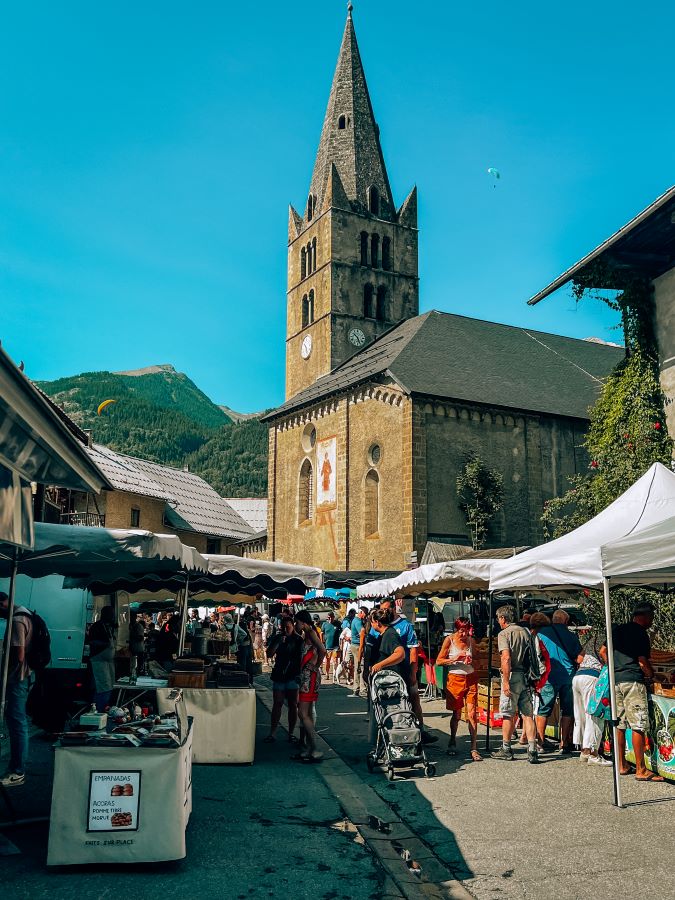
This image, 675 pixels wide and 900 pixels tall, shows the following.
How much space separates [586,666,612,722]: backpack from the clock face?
40.6 m

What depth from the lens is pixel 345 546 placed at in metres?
35.2

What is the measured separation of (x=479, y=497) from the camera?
32250 millimetres

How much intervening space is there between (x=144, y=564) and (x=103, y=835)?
5922 mm

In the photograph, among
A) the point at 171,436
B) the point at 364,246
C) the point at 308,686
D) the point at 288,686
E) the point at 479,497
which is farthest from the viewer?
the point at 171,436

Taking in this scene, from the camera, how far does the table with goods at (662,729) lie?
853 cm

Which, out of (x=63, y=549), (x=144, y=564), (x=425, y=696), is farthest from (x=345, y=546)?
(x=63, y=549)

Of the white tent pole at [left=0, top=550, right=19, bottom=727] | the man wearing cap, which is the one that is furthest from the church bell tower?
Answer: the white tent pole at [left=0, top=550, right=19, bottom=727]

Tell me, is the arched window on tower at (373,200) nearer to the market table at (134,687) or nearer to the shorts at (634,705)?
the market table at (134,687)

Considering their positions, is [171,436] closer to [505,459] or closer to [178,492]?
[178,492]

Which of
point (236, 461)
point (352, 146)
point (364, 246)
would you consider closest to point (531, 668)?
point (364, 246)

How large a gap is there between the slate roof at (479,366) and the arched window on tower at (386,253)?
8.78 m

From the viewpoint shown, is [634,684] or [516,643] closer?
[634,684]

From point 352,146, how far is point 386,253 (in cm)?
804

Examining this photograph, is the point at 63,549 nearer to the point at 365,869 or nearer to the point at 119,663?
the point at 365,869
